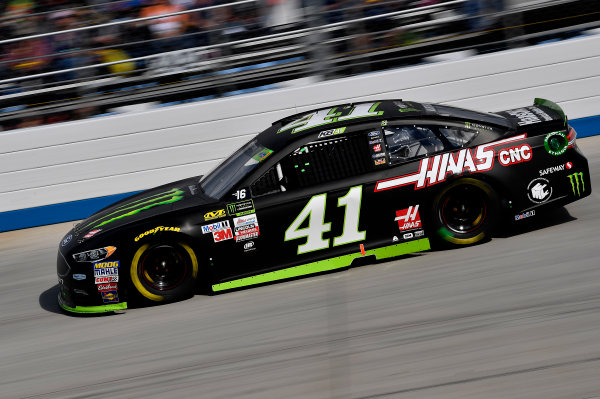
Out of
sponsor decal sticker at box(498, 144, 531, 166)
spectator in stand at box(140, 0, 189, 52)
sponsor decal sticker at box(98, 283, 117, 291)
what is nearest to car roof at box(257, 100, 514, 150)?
sponsor decal sticker at box(498, 144, 531, 166)

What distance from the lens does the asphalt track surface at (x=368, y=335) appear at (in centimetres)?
435

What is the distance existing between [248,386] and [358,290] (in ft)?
5.03

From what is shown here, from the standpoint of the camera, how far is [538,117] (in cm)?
644

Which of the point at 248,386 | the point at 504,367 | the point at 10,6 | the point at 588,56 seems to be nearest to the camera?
the point at 504,367

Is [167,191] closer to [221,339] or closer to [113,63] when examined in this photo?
[221,339]

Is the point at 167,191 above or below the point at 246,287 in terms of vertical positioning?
above

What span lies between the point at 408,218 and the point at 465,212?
556mm

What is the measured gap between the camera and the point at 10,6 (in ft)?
33.3

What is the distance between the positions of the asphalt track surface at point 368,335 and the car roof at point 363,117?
1102 millimetres

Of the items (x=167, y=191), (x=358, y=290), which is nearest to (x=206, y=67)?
(x=167, y=191)

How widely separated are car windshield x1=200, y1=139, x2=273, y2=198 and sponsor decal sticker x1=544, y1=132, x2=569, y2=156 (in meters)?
2.39

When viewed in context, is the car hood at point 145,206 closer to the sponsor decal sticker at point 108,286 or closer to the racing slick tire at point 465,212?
the sponsor decal sticker at point 108,286

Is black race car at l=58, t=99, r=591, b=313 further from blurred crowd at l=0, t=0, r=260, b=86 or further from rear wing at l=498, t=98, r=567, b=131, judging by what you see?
blurred crowd at l=0, t=0, r=260, b=86

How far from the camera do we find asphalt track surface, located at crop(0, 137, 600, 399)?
435cm
